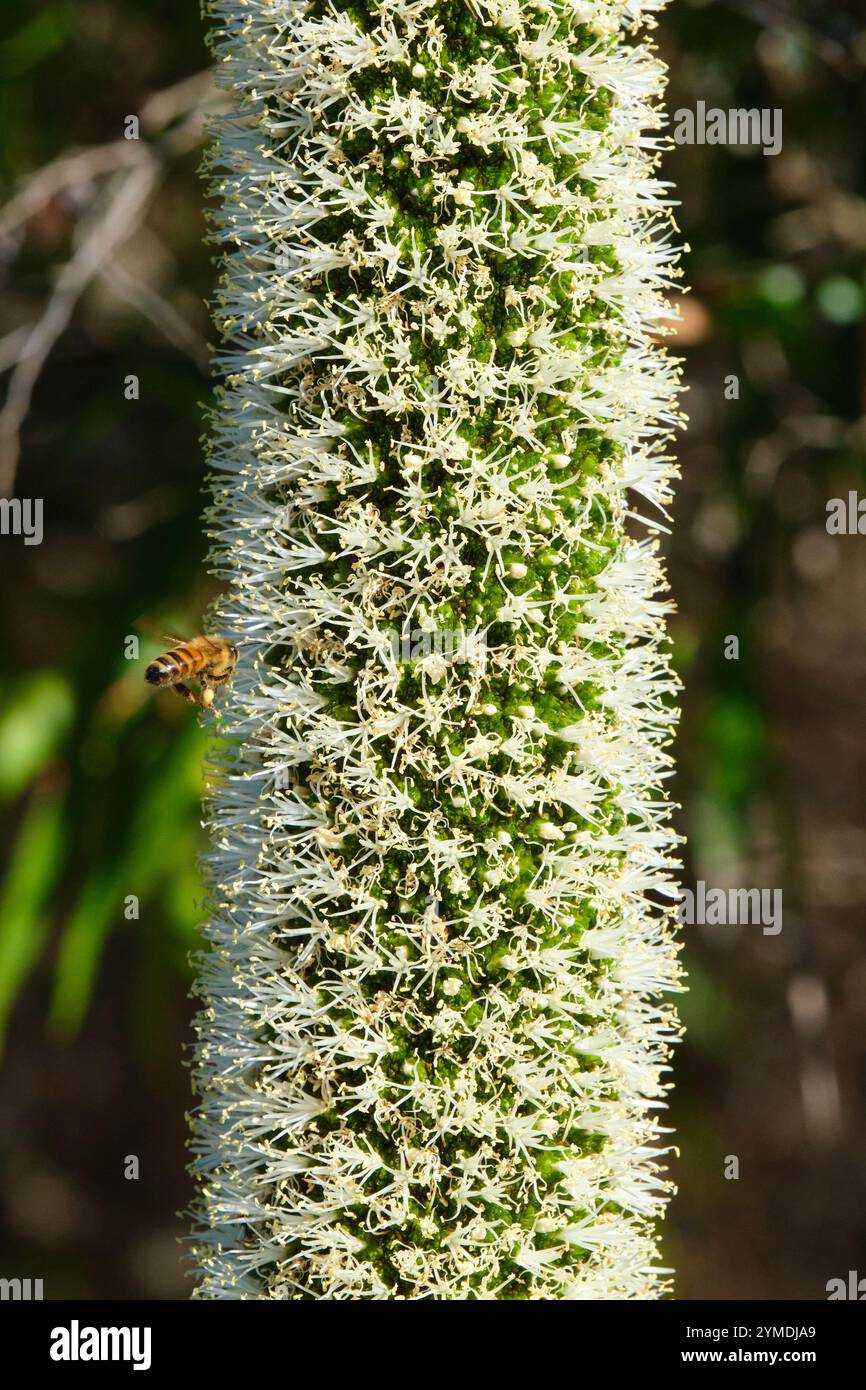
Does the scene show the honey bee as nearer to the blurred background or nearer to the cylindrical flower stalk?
the cylindrical flower stalk

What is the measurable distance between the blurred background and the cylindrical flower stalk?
27.6 inches

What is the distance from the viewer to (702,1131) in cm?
560

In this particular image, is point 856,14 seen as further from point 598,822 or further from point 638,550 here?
point 598,822

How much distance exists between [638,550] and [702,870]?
2434 millimetres

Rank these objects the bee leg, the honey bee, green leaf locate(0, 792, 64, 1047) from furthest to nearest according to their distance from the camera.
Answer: green leaf locate(0, 792, 64, 1047) → the bee leg → the honey bee

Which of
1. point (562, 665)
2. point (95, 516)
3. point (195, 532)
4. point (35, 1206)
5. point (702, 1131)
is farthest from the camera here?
point (35, 1206)

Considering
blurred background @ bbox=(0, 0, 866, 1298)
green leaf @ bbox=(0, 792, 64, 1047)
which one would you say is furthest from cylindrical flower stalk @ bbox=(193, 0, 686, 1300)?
green leaf @ bbox=(0, 792, 64, 1047)

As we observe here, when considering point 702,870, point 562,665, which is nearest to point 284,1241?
point 562,665

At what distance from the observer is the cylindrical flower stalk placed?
1.92m

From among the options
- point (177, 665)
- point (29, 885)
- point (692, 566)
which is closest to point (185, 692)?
point (177, 665)

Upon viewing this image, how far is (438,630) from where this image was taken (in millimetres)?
1949

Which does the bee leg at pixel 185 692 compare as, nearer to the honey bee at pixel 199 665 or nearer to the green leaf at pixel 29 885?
the honey bee at pixel 199 665

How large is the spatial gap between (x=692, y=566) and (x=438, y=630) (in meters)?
2.73

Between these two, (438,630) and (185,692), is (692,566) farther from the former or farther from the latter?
(438,630)
